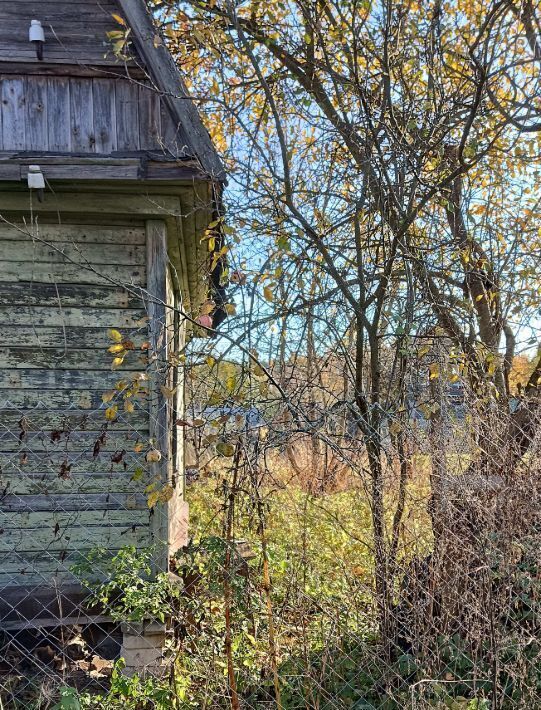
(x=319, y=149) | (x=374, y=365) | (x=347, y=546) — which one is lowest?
(x=347, y=546)

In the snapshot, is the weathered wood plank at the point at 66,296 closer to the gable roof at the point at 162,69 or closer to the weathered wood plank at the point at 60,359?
the weathered wood plank at the point at 60,359

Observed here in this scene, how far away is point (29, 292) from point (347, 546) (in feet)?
14.2

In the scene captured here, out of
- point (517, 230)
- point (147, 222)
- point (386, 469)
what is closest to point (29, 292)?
point (147, 222)

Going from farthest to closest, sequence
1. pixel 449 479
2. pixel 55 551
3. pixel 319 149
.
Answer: pixel 319 149 → pixel 55 551 → pixel 449 479

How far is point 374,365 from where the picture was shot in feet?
13.4

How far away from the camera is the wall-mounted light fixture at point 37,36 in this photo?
14.6ft

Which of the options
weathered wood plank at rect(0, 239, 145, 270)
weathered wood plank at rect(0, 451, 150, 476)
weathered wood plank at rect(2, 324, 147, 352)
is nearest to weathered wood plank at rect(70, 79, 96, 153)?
weathered wood plank at rect(0, 239, 145, 270)

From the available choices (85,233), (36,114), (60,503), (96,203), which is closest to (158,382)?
(60,503)

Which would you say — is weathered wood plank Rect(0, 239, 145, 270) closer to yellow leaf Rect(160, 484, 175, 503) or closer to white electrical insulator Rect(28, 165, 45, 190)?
white electrical insulator Rect(28, 165, 45, 190)

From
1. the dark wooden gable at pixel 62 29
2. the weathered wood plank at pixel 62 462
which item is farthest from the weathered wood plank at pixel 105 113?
the weathered wood plank at pixel 62 462

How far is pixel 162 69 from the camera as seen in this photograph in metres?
4.48

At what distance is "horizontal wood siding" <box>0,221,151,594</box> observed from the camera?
450 cm

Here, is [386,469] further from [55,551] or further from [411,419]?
[55,551]

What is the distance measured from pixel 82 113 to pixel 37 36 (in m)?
0.61
